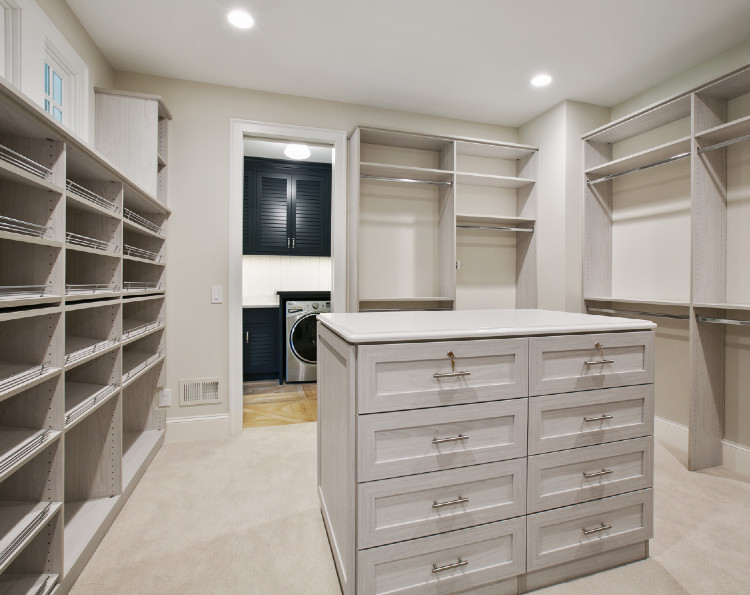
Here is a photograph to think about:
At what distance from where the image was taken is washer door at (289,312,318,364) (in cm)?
436

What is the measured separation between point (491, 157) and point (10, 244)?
3483mm

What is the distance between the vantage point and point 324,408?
171 cm

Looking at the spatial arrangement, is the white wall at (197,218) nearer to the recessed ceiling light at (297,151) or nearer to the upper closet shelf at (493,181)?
the recessed ceiling light at (297,151)

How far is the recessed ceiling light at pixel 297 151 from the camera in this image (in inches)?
167

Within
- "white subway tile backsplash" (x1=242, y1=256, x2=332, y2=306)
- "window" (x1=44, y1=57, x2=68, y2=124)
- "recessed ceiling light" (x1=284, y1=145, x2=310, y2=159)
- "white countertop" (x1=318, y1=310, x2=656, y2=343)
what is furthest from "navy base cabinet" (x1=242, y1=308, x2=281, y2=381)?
"white countertop" (x1=318, y1=310, x2=656, y2=343)

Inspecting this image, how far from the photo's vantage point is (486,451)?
4.28 ft

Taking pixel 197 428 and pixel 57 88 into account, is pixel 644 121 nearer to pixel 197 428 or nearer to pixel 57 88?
pixel 57 88

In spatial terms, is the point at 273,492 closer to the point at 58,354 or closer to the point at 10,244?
the point at 58,354

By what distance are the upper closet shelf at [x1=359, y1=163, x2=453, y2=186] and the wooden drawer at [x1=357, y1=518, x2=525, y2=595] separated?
251 cm

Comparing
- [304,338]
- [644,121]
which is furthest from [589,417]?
[304,338]

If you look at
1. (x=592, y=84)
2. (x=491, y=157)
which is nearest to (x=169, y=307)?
(x=491, y=157)

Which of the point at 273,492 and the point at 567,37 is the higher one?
the point at 567,37

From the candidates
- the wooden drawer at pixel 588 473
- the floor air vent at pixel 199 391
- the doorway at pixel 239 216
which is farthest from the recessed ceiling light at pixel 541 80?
the floor air vent at pixel 199 391

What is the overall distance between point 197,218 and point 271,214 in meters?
1.77
